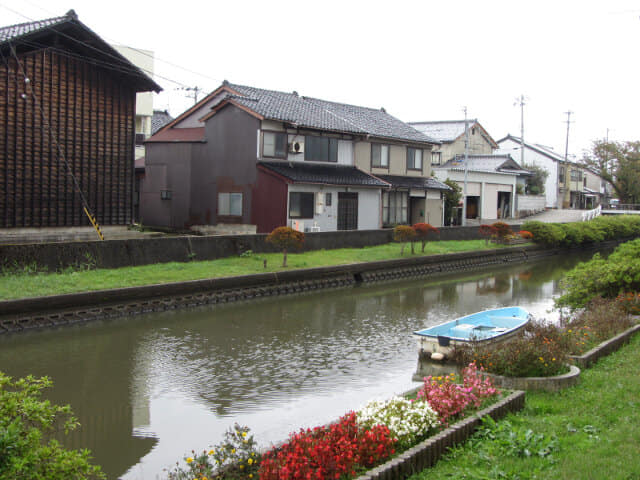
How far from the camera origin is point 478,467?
5.90 meters

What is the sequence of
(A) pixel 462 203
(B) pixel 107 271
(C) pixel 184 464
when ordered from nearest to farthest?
(C) pixel 184 464
(B) pixel 107 271
(A) pixel 462 203

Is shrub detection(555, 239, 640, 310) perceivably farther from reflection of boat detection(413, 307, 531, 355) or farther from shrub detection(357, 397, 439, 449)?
shrub detection(357, 397, 439, 449)

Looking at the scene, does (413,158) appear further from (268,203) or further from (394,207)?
(268,203)

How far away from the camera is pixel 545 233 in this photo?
38.8 metres

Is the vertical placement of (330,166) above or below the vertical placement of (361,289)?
above

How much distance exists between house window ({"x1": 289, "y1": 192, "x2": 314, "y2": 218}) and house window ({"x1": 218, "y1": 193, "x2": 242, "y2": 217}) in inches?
115

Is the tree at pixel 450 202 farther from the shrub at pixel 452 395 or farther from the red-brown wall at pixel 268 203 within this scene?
the shrub at pixel 452 395

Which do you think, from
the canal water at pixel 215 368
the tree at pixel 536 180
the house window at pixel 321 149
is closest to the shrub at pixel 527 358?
the canal water at pixel 215 368

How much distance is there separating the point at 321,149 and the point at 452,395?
26619 mm

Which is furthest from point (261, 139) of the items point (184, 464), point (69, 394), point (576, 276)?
point (184, 464)

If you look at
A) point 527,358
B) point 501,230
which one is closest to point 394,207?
point 501,230

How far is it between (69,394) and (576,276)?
40.0 feet

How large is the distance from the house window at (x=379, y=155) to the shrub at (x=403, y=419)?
30.1 meters

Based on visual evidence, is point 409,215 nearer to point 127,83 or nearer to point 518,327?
point 127,83
